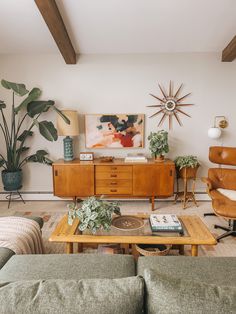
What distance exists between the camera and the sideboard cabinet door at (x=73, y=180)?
3.54 meters

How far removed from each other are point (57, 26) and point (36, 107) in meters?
1.21

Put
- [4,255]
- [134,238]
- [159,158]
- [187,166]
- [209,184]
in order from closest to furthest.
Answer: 1. [4,255]
2. [134,238]
3. [209,184]
4. [187,166]
5. [159,158]

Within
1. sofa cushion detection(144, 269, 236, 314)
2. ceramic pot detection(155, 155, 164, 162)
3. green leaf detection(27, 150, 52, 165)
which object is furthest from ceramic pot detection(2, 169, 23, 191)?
sofa cushion detection(144, 269, 236, 314)

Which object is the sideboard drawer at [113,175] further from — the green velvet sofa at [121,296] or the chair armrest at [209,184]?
the green velvet sofa at [121,296]

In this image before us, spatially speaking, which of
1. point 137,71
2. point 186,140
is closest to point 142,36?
point 137,71

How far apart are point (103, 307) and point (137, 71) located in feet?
11.6

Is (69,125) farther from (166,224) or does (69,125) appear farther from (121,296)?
(121,296)

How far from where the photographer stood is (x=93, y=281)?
3.03 feet

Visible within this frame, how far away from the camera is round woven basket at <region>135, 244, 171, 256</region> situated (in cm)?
190

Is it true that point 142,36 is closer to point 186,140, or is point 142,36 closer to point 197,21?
point 197,21

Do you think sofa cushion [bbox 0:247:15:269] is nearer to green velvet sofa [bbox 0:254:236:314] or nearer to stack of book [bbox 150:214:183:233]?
green velvet sofa [bbox 0:254:236:314]

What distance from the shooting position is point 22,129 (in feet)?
12.9

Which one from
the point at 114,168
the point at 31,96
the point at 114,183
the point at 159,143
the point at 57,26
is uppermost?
the point at 57,26

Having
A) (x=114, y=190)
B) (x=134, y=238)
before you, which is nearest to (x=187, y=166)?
(x=114, y=190)
